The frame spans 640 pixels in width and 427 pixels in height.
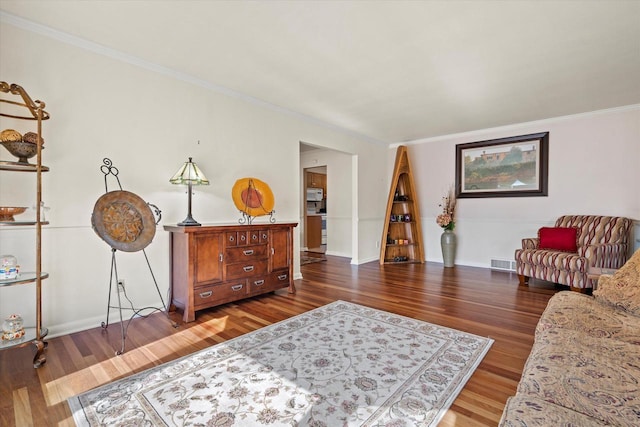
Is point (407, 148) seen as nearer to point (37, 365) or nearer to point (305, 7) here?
point (305, 7)

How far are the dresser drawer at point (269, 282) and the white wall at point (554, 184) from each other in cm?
361

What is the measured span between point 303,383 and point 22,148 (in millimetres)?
2463

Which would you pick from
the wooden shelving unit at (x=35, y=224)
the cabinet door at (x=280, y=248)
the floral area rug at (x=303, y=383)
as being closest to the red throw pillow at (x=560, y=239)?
the floral area rug at (x=303, y=383)

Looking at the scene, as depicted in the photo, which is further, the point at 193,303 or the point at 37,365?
the point at 193,303

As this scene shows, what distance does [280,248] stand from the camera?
12.5 feet

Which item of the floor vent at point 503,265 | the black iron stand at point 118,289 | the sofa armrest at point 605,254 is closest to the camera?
the black iron stand at point 118,289

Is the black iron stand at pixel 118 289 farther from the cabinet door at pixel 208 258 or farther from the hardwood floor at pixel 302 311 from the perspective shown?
the cabinet door at pixel 208 258

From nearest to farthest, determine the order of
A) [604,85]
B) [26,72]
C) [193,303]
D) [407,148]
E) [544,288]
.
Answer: [26,72]
[193,303]
[604,85]
[544,288]
[407,148]

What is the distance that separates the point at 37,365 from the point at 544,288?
5308mm

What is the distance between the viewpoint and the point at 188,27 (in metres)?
2.46

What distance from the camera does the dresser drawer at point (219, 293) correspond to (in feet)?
9.77

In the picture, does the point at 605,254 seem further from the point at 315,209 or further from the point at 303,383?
Result: the point at 315,209

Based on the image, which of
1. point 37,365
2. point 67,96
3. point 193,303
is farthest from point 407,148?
point 37,365

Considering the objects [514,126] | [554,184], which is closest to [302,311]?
[554,184]
